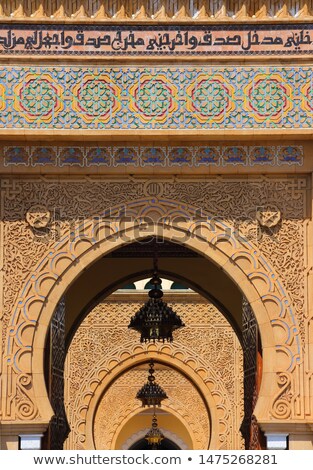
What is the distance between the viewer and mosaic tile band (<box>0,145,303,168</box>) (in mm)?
7254

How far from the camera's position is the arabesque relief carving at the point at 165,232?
716 cm

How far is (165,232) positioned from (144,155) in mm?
418

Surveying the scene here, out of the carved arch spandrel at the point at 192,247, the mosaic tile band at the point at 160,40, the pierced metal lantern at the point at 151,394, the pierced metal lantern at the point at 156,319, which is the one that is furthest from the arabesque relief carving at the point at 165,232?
the pierced metal lantern at the point at 151,394

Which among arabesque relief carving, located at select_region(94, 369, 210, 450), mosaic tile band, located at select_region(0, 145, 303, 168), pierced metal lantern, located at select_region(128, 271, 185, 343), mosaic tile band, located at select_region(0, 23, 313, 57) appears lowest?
pierced metal lantern, located at select_region(128, 271, 185, 343)

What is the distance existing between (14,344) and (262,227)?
4.67 feet

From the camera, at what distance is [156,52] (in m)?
7.22

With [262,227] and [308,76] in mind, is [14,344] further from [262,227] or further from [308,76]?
[308,76]

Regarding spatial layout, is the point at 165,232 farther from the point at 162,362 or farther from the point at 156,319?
the point at 162,362

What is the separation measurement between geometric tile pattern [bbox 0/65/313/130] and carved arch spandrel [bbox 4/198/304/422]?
48 cm

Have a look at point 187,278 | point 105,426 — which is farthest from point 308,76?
point 105,426

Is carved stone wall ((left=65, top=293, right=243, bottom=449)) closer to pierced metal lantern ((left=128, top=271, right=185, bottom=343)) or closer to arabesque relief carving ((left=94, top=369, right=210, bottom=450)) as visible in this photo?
arabesque relief carving ((left=94, top=369, right=210, bottom=450))

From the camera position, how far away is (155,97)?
7191mm

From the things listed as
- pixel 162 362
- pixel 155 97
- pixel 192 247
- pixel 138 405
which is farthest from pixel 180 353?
pixel 155 97

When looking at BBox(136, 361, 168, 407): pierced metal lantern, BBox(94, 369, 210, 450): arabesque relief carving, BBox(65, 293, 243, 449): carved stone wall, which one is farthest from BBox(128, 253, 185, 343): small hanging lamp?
BBox(94, 369, 210, 450): arabesque relief carving
